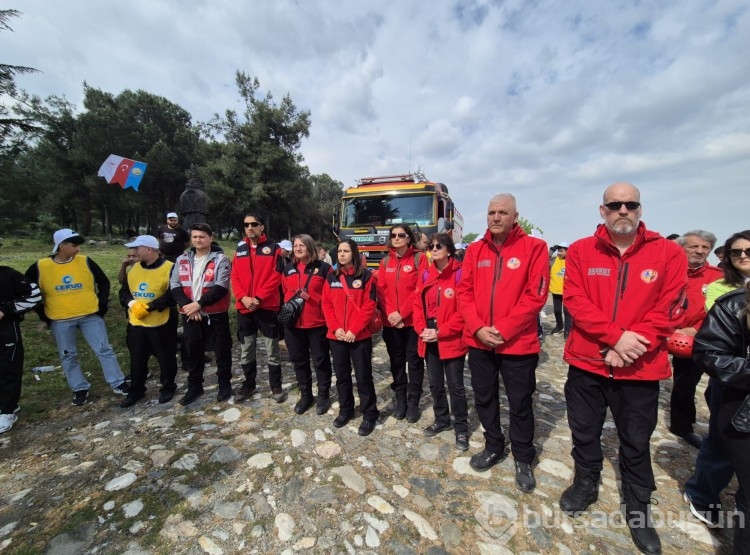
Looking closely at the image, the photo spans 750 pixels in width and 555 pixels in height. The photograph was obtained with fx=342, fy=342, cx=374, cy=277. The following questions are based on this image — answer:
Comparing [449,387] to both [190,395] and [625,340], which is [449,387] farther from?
[190,395]

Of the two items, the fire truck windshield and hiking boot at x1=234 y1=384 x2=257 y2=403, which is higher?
the fire truck windshield

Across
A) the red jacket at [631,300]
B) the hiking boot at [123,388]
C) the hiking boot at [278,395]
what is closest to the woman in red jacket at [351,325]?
the hiking boot at [278,395]

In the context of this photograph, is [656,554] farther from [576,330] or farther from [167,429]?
[167,429]

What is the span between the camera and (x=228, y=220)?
35812 mm

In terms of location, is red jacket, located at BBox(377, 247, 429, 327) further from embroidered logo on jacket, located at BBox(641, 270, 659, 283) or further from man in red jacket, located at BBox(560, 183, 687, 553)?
embroidered logo on jacket, located at BBox(641, 270, 659, 283)

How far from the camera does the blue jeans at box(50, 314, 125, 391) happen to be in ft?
14.0

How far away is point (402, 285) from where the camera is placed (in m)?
4.09

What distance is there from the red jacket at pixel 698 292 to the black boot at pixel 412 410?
9.64ft

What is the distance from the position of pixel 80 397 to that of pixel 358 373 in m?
3.62

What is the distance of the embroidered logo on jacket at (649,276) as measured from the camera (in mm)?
2389

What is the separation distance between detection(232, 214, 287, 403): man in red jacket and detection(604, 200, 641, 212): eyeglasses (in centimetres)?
363

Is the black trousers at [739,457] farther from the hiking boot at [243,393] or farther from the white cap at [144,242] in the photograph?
the white cap at [144,242]

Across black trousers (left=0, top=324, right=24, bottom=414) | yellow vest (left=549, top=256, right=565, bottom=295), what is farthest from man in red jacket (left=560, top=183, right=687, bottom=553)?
yellow vest (left=549, top=256, right=565, bottom=295)

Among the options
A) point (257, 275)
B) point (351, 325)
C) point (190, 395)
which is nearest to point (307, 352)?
point (351, 325)
